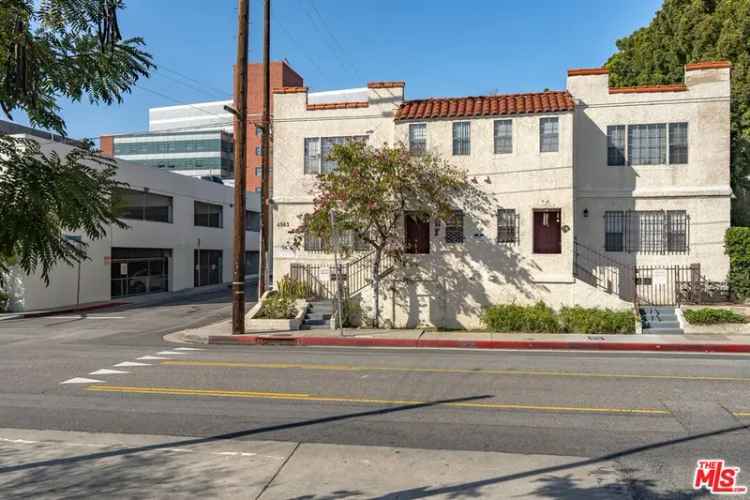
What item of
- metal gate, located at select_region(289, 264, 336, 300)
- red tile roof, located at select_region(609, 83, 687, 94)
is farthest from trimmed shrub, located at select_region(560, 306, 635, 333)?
metal gate, located at select_region(289, 264, 336, 300)

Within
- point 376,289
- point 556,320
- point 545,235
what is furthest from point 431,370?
point 545,235

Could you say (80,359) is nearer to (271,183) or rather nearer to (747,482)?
(271,183)

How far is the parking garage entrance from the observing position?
32.8 metres

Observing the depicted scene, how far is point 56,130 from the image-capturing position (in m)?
3.79

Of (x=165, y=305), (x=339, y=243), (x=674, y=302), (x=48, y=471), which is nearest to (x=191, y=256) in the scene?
(x=165, y=305)

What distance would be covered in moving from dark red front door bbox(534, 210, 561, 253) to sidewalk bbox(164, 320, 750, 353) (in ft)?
11.4

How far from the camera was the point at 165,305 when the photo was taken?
2919 centimetres

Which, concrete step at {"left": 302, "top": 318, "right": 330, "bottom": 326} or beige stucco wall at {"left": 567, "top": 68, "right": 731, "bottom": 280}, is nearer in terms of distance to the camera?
concrete step at {"left": 302, "top": 318, "right": 330, "bottom": 326}

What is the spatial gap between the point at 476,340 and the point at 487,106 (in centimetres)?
849

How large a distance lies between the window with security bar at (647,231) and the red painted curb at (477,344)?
6031mm

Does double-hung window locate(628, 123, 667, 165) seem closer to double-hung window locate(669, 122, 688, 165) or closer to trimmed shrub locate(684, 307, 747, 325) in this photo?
double-hung window locate(669, 122, 688, 165)

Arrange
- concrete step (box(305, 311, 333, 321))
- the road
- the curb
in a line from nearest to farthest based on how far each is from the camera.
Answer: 1. the road
2. concrete step (box(305, 311, 333, 321))
3. the curb

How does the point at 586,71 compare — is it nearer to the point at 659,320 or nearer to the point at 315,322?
the point at 659,320

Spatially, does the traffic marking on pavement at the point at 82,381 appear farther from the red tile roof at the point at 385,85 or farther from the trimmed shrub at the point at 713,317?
the trimmed shrub at the point at 713,317
